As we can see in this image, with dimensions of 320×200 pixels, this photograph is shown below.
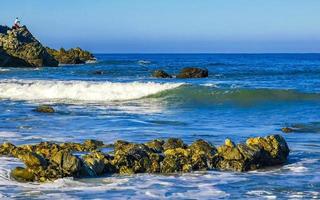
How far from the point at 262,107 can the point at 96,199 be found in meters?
16.3

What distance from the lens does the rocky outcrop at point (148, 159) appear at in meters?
9.02

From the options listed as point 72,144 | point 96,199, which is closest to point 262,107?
point 72,144

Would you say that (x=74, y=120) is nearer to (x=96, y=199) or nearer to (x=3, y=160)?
(x=3, y=160)

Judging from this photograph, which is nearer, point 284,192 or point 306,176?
point 284,192

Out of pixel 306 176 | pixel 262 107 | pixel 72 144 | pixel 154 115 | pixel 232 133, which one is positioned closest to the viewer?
pixel 306 176

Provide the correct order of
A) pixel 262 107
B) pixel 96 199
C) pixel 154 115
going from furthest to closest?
pixel 262 107, pixel 154 115, pixel 96 199

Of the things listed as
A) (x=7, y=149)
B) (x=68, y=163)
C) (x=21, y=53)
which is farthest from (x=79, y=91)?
(x=21, y=53)

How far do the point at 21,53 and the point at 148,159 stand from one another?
186 ft

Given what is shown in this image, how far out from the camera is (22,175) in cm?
888

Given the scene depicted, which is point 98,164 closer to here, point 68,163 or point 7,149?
point 68,163

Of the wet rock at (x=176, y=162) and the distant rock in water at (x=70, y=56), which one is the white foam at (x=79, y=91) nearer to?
the wet rock at (x=176, y=162)

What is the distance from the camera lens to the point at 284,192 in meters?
8.27

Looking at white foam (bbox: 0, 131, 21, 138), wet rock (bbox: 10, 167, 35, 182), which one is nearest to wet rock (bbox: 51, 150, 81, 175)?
wet rock (bbox: 10, 167, 35, 182)

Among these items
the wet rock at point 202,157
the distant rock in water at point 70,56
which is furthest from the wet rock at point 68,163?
the distant rock in water at point 70,56
